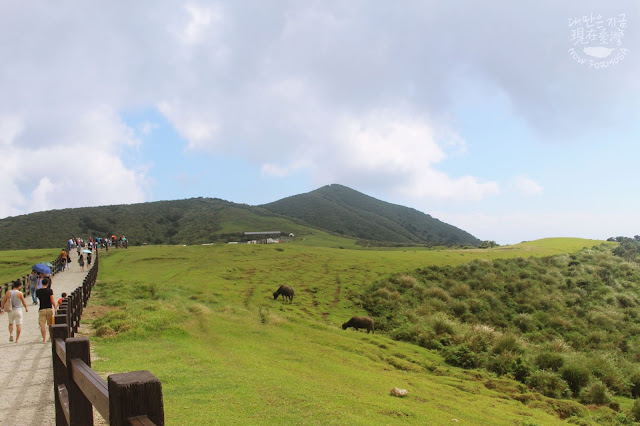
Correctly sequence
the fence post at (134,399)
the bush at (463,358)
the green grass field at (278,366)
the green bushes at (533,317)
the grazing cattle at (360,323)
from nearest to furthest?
1. the fence post at (134,399)
2. the green grass field at (278,366)
3. the green bushes at (533,317)
4. the bush at (463,358)
5. the grazing cattle at (360,323)

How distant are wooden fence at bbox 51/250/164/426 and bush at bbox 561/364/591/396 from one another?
59.0 feet

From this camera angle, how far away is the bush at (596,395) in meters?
15.3

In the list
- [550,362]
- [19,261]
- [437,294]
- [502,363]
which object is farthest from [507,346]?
[19,261]

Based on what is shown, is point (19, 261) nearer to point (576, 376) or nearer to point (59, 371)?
point (59, 371)

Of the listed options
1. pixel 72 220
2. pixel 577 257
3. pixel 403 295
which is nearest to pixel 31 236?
pixel 72 220

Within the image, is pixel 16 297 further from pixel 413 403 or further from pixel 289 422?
pixel 413 403

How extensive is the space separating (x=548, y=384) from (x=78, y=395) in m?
16.9

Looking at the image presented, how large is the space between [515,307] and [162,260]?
35269mm

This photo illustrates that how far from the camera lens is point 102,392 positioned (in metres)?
2.94

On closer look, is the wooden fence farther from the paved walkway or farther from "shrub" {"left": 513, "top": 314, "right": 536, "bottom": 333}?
"shrub" {"left": 513, "top": 314, "right": 536, "bottom": 333}

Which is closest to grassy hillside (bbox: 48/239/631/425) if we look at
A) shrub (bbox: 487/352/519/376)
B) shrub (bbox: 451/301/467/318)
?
shrub (bbox: 487/352/519/376)

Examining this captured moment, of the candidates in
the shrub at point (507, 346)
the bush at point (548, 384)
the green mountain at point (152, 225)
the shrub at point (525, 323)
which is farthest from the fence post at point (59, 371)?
the green mountain at point (152, 225)

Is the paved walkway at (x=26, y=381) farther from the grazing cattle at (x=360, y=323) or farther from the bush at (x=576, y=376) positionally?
the bush at (x=576, y=376)

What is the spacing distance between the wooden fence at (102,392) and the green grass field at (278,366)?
3029 mm
